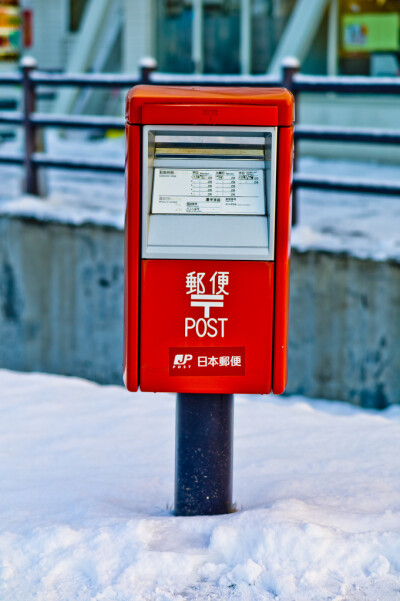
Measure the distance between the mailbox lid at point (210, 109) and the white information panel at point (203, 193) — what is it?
0.16 metres

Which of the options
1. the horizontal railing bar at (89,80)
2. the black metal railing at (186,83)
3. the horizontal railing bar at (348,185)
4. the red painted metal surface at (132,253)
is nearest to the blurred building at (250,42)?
the black metal railing at (186,83)

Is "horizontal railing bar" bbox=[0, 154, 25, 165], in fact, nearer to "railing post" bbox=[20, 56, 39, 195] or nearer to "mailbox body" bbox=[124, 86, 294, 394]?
"railing post" bbox=[20, 56, 39, 195]

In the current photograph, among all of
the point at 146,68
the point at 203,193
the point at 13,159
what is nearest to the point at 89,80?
the point at 146,68

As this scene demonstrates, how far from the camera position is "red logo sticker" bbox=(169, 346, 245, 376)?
334 cm

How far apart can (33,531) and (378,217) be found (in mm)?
6074

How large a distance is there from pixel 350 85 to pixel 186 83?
70.4 inches

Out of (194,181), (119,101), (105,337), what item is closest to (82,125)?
(105,337)

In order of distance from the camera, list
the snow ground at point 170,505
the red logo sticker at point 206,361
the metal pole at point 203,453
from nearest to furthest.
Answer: the snow ground at point 170,505 < the red logo sticker at point 206,361 < the metal pole at point 203,453

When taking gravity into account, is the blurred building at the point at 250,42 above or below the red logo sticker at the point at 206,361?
above

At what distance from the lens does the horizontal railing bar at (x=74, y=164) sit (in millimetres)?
8578

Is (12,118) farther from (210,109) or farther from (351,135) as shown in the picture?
(210,109)

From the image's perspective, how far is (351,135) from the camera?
7.56 m

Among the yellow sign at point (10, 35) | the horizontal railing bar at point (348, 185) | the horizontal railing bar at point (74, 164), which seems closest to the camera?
the horizontal railing bar at point (348, 185)

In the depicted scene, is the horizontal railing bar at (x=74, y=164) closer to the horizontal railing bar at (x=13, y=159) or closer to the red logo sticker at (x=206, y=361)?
the horizontal railing bar at (x=13, y=159)
